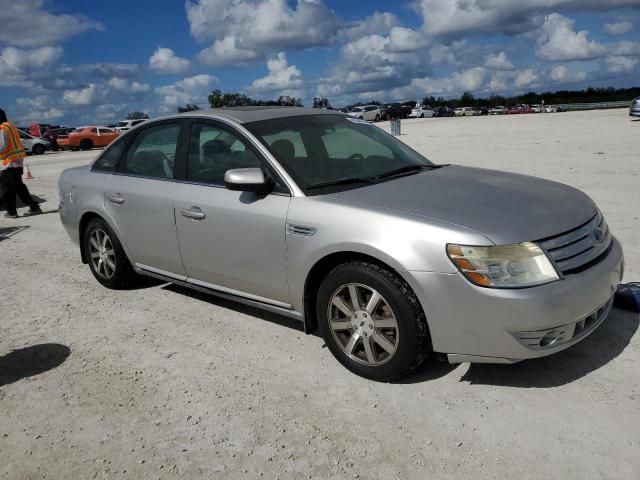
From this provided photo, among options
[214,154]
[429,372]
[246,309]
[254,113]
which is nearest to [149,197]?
[214,154]

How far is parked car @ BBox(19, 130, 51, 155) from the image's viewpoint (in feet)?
107

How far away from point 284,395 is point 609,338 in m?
2.21

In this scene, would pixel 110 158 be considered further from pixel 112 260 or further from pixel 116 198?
pixel 112 260

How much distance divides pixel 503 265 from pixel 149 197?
117 inches

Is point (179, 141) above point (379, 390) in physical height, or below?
above

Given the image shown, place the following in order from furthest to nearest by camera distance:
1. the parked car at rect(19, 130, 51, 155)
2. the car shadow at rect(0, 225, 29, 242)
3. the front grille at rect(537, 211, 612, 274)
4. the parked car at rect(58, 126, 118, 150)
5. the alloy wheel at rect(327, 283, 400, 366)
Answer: the parked car at rect(58, 126, 118, 150) < the parked car at rect(19, 130, 51, 155) < the car shadow at rect(0, 225, 29, 242) < the alloy wheel at rect(327, 283, 400, 366) < the front grille at rect(537, 211, 612, 274)

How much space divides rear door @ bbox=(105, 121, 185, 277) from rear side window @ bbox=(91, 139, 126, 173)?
10 cm

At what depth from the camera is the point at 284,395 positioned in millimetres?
3371

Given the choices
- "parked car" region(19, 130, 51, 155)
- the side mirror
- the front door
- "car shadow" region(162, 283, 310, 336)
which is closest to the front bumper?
the front door

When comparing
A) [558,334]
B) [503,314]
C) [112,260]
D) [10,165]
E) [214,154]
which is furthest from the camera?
[10,165]

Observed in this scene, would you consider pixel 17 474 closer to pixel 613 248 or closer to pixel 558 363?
pixel 558 363

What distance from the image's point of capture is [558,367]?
345cm

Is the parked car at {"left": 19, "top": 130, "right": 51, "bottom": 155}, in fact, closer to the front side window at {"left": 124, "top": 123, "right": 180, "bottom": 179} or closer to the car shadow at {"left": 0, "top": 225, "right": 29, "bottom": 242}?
the car shadow at {"left": 0, "top": 225, "right": 29, "bottom": 242}

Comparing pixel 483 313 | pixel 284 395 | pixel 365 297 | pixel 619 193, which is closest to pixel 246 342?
pixel 284 395
